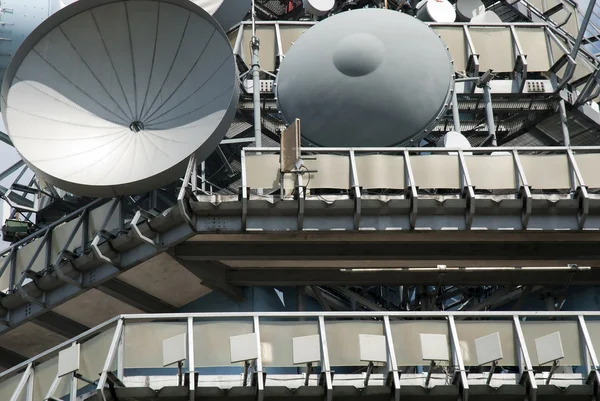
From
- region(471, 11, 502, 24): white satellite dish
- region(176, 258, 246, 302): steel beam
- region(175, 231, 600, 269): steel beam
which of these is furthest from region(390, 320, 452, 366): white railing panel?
region(471, 11, 502, 24): white satellite dish

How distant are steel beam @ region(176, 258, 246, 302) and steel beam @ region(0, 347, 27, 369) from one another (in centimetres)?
677

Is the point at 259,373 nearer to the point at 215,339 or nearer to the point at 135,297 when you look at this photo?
the point at 215,339

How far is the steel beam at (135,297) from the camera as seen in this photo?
33.5m

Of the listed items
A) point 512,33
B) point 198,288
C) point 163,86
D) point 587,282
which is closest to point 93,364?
point 198,288

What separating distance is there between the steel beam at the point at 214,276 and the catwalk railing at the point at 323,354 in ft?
12.2

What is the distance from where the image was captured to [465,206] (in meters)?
31.9

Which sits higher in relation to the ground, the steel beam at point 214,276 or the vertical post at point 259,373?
the steel beam at point 214,276

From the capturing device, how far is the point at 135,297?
111 feet

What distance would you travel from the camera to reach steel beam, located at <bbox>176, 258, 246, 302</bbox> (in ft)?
108

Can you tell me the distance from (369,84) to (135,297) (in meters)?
7.80

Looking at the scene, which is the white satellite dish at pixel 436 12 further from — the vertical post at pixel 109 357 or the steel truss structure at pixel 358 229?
the vertical post at pixel 109 357

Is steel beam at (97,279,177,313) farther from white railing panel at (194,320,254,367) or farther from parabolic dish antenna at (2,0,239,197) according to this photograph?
white railing panel at (194,320,254,367)

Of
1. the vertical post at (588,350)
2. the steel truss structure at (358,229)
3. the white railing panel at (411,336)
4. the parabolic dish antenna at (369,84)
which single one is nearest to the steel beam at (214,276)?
the steel truss structure at (358,229)

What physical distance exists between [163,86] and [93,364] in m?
8.95
